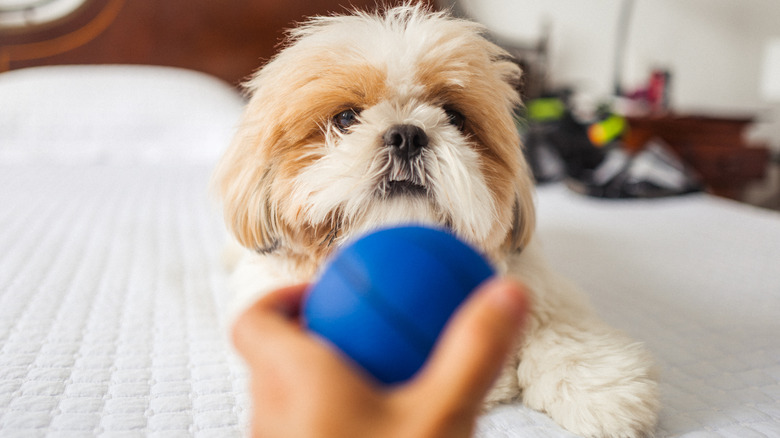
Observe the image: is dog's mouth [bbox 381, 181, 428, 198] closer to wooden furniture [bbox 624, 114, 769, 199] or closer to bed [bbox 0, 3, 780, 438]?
bed [bbox 0, 3, 780, 438]

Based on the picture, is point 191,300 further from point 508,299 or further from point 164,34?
point 164,34

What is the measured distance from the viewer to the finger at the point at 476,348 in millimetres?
342

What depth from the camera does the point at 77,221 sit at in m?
1.54

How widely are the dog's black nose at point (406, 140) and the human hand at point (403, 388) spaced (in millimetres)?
428

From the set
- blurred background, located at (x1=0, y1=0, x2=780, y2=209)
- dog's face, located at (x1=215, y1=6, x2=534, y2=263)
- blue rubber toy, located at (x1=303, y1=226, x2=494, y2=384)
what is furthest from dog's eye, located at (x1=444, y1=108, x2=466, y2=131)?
blurred background, located at (x1=0, y1=0, x2=780, y2=209)

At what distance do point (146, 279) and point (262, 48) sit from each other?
92.2 inches

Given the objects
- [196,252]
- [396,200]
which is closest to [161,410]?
[396,200]

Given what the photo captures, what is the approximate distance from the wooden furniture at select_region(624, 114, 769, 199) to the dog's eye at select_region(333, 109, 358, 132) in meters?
2.63

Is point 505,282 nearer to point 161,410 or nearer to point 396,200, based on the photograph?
point 396,200

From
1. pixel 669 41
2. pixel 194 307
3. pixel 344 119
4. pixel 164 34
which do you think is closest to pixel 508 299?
pixel 344 119

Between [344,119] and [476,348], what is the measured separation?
548 mm

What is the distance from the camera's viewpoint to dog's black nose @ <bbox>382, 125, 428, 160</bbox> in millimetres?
757

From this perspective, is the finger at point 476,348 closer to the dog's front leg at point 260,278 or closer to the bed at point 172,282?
the bed at point 172,282

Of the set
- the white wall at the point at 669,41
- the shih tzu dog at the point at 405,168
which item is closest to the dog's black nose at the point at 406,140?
the shih tzu dog at the point at 405,168
